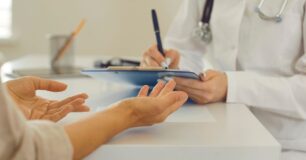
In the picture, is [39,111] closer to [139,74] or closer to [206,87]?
[139,74]

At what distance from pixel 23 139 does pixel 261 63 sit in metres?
0.76

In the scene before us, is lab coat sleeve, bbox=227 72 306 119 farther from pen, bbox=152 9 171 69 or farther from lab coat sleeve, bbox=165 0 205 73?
lab coat sleeve, bbox=165 0 205 73

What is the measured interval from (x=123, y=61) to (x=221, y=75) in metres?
0.63

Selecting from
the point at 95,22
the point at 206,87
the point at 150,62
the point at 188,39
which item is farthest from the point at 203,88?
the point at 95,22

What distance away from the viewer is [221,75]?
1041mm

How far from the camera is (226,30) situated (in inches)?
48.6

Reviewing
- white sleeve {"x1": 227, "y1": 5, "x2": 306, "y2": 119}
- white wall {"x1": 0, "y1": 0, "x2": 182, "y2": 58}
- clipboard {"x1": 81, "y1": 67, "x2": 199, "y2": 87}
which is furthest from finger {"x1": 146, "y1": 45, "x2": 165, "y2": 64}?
white wall {"x1": 0, "y1": 0, "x2": 182, "y2": 58}

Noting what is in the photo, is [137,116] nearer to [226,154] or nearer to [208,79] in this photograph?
[226,154]

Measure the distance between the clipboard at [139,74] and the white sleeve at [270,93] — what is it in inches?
4.3

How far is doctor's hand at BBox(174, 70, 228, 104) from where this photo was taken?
39.0 inches

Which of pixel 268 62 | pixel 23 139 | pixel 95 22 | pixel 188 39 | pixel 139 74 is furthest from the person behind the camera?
pixel 95 22

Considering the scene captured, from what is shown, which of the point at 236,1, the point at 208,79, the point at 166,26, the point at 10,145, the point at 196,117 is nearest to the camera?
the point at 10,145

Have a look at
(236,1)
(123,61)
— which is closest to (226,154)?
(236,1)

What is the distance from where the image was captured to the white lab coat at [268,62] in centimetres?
103
